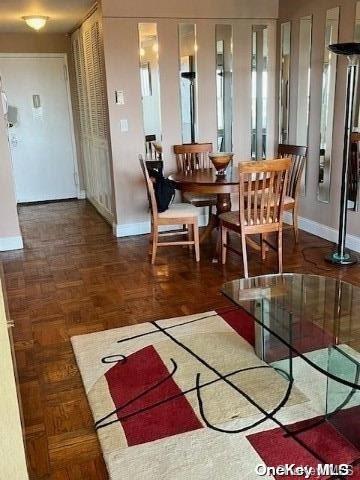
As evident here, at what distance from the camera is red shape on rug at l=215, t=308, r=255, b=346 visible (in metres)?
2.68

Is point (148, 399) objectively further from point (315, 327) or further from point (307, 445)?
point (315, 327)

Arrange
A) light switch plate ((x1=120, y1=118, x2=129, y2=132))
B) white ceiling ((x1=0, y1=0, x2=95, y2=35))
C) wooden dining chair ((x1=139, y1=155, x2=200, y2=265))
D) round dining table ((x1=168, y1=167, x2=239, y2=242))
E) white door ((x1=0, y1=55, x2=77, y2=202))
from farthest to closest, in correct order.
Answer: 1. white door ((x1=0, y1=55, x2=77, y2=202))
2. light switch plate ((x1=120, y1=118, x2=129, y2=132))
3. white ceiling ((x1=0, y1=0, x2=95, y2=35))
4. wooden dining chair ((x1=139, y1=155, x2=200, y2=265))
5. round dining table ((x1=168, y1=167, x2=239, y2=242))

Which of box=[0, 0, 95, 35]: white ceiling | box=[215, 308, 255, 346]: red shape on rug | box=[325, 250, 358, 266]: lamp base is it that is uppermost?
box=[0, 0, 95, 35]: white ceiling

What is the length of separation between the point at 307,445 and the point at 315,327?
0.60 metres

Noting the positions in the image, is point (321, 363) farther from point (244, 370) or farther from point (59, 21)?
point (59, 21)

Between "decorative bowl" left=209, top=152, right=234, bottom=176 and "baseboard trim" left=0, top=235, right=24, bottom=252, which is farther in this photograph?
"baseboard trim" left=0, top=235, right=24, bottom=252

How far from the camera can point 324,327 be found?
2.22m

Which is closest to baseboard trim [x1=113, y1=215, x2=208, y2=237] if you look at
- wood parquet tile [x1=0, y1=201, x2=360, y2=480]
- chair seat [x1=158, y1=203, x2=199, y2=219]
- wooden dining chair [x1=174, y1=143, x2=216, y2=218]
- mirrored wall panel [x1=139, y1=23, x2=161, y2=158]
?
wood parquet tile [x1=0, y1=201, x2=360, y2=480]

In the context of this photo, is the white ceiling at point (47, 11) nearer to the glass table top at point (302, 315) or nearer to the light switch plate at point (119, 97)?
the light switch plate at point (119, 97)

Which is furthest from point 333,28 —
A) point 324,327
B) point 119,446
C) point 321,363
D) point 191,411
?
point 119,446

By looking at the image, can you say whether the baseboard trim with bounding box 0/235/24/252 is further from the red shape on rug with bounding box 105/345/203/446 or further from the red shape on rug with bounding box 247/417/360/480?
the red shape on rug with bounding box 247/417/360/480

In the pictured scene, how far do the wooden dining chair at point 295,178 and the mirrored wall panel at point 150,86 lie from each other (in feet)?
4.23

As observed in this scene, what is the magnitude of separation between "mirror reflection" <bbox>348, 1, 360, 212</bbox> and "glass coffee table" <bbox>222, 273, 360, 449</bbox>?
64.2 inches

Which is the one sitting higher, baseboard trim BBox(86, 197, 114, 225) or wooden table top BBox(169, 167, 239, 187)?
wooden table top BBox(169, 167, 239, 187)
